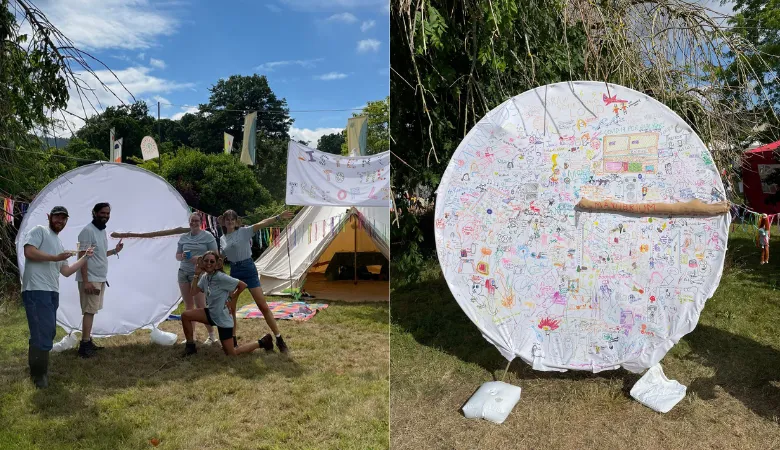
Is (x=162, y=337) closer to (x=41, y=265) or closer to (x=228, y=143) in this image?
A: (x=41, y=265)

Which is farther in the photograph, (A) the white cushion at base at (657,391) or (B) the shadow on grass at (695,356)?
(B) the shadow on grass at (695,356)

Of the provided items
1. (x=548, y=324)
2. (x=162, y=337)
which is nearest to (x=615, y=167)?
(x=548, y=324)

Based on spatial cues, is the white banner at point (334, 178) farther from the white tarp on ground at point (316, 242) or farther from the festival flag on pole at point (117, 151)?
the festival flag on pole at point (117, 151)

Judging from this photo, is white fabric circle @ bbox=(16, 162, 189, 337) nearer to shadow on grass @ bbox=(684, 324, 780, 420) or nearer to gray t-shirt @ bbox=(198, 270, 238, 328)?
gray t-shirt @ bbox=(198, 270, 238, 328)

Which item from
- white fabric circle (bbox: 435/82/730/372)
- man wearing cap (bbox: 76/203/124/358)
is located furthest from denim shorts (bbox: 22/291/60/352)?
white fabric circle (bbox: 435/82/730/372)

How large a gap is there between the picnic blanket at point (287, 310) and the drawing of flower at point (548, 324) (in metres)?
1.31

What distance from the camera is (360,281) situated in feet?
14.4

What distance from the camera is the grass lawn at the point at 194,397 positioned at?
2453 millimetres

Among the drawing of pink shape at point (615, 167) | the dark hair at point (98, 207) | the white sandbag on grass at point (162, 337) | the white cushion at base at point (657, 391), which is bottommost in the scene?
the white cushion at base at point (657, 391)

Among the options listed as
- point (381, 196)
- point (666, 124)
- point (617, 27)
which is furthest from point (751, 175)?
point (381, 196)

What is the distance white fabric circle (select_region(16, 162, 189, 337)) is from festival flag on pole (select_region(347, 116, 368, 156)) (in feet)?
2.85

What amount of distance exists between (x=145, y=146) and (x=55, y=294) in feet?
2.57

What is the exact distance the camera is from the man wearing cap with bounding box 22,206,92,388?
8.19 ft

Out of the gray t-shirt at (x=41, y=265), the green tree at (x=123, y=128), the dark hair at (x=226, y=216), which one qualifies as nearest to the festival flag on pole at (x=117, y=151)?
the green tree at (x=123, y=128)
